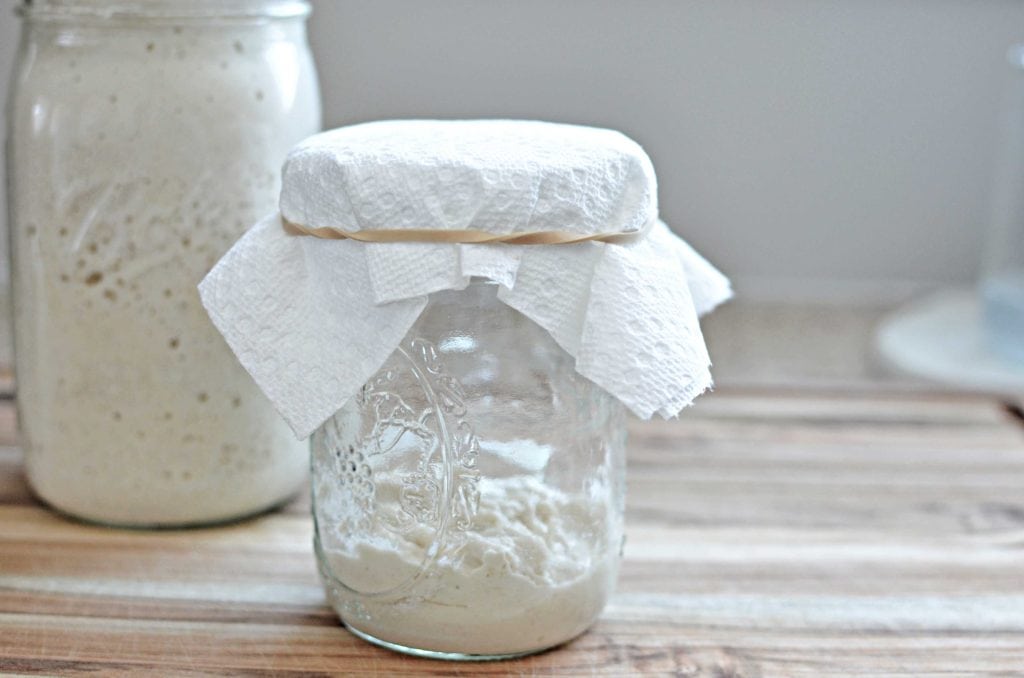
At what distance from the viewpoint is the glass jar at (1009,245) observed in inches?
50.7

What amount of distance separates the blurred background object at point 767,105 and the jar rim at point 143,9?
94 centimetres

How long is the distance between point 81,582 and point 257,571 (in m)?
0.09

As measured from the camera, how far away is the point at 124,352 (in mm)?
662

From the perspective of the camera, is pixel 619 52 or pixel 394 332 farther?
pixel 619 52

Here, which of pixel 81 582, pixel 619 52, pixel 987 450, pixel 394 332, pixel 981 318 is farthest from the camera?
pixel 619 52

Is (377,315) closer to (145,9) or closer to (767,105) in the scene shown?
(145,9)

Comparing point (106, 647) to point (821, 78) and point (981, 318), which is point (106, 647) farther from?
point (821, 78)

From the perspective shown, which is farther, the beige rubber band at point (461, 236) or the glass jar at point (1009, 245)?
the glass jar at point (1009, 245)

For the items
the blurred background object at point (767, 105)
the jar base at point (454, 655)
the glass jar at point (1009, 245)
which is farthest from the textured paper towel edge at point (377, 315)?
the blurred background object at point (767, 105)

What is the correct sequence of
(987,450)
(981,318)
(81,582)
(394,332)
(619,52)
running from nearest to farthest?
(394,332) < (81,582) < (987,450) < (981,318) < (619,52)

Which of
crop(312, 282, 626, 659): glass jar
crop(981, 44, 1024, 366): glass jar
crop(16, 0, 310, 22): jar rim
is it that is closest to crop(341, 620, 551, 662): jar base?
crop(312, 282, 626, 659): glass jar

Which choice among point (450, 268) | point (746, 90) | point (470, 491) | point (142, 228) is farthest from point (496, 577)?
point (746, 90)

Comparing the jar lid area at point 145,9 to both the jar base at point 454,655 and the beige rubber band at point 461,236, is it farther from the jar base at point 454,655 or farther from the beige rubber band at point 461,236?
the jar base at point 454,655

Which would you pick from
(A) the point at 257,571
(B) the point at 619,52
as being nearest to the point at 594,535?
(A) the point at 257,571
